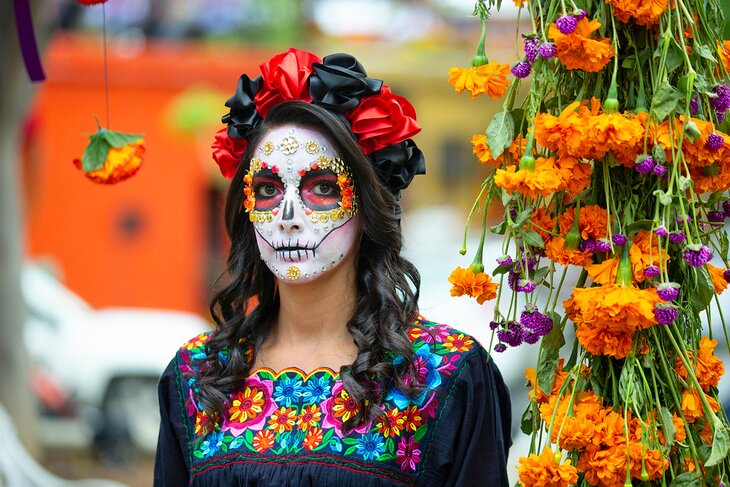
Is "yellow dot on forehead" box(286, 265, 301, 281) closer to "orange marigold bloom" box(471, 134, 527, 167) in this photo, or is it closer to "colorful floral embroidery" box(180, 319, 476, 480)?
Answer: "colorful floral embroidery" box(180, 319, 476, 480)

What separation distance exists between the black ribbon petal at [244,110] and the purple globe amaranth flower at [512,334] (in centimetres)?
96

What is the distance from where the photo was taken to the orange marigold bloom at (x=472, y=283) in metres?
2.66

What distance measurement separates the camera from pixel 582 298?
2479 mm

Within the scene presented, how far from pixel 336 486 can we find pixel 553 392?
60cm

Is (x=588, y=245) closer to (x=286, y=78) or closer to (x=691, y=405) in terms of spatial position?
(x=691, y=405)

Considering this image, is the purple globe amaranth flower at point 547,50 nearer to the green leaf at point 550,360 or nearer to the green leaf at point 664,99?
the green leaf at point 664,99

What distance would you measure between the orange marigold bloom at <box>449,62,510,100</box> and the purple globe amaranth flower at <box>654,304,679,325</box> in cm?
63

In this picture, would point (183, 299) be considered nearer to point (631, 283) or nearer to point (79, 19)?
point (79, 19)

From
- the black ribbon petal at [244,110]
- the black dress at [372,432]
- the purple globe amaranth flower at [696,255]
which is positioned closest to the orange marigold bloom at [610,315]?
the purple globe amaranth flower at [696,255]

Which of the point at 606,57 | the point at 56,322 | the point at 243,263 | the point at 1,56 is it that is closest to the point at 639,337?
the point at 606,57

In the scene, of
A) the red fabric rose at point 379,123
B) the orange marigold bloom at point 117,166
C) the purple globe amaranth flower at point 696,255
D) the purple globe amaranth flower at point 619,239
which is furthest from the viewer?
the orange marigold bloom at point 117,166

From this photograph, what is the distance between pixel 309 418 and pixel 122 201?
9710 millimetres

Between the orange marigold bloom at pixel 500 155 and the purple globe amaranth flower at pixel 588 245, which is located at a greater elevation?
the orange marigold bloom at pixel 500 155

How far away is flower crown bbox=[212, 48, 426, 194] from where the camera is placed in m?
2.98
